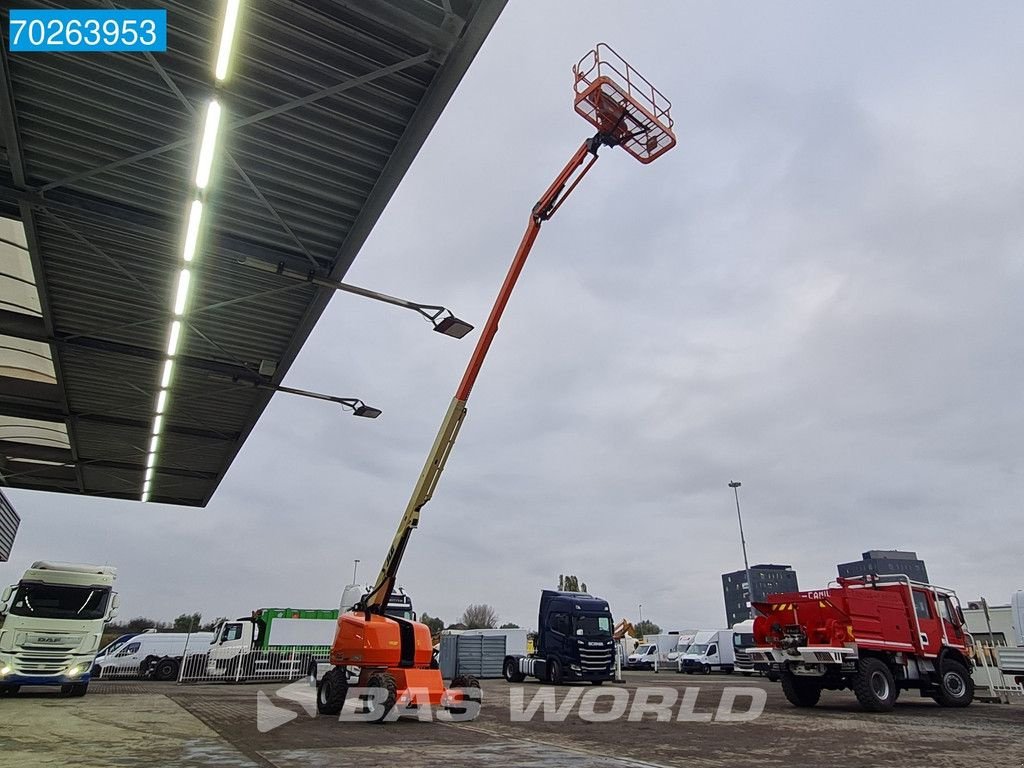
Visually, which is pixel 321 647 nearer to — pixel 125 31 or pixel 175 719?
pixel 175 719

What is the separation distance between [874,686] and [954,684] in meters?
2.82

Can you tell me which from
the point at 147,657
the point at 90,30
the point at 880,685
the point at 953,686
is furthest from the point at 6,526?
the point at 953,686

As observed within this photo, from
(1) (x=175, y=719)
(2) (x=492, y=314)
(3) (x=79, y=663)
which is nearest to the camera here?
(1) (x=175, y=719)

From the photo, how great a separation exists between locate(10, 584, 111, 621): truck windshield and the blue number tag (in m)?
12.8

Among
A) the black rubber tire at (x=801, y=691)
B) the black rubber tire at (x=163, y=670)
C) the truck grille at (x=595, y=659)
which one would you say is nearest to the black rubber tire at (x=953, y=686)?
the black rubber tire at (x=801, y=691)

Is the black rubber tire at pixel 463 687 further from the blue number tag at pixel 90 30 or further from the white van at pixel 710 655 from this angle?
the white van at pixel 710 655

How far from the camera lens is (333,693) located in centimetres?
1034

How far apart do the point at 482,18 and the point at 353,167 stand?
2.85m

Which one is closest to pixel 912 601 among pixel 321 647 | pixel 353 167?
pixel 353 167

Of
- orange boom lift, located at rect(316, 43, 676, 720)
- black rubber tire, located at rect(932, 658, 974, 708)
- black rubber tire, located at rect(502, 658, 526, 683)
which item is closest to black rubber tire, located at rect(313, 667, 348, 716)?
orange boom lift, located at rect(316, 43, 676, 720)

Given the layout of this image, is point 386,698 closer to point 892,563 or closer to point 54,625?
point 54,625

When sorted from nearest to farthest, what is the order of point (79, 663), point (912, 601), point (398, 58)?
point (398, 58) → point (912, 601) → point (79, 663)

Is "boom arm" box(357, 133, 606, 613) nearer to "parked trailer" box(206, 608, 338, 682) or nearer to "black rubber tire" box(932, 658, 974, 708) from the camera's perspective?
"black rubber tire" box(932, 658, 974, 708)

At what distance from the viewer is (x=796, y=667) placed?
11812 millimetres
